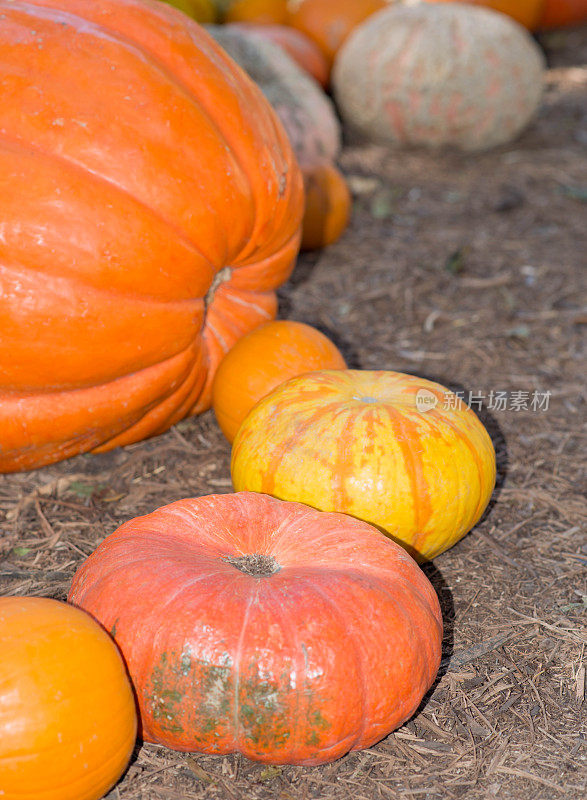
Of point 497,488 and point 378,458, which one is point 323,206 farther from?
point 378,458

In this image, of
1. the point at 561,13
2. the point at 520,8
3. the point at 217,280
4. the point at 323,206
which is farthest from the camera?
the point at 561,13

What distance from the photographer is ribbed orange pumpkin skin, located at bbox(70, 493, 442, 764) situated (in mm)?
1901

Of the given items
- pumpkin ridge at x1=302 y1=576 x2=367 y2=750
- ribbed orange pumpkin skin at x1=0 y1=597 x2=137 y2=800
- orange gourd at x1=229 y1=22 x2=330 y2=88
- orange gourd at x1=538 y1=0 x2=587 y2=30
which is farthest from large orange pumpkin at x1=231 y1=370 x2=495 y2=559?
orange gourd at x1=538 y1=0 x2=587 y2=30

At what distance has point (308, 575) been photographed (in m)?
2.05

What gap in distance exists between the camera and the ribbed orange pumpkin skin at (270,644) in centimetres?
190

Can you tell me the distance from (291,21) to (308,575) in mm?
6048

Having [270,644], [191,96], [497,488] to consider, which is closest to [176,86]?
[191,96]

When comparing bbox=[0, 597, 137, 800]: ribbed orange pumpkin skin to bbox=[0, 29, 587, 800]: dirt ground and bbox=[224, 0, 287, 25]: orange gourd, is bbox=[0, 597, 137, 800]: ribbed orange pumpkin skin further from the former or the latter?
bbox=[224, 0, 287, 25]: orange gourd

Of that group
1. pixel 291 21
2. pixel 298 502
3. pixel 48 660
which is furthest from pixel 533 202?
pixel 48 660

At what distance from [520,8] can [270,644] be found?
7.34m

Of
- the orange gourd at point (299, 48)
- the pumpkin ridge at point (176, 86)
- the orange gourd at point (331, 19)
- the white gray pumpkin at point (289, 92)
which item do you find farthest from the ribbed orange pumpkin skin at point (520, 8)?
the pumpkin ridge at point (176, 86)

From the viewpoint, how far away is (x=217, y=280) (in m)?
3.12

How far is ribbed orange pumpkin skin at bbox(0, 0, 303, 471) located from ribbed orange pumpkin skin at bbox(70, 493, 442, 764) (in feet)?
2.59
